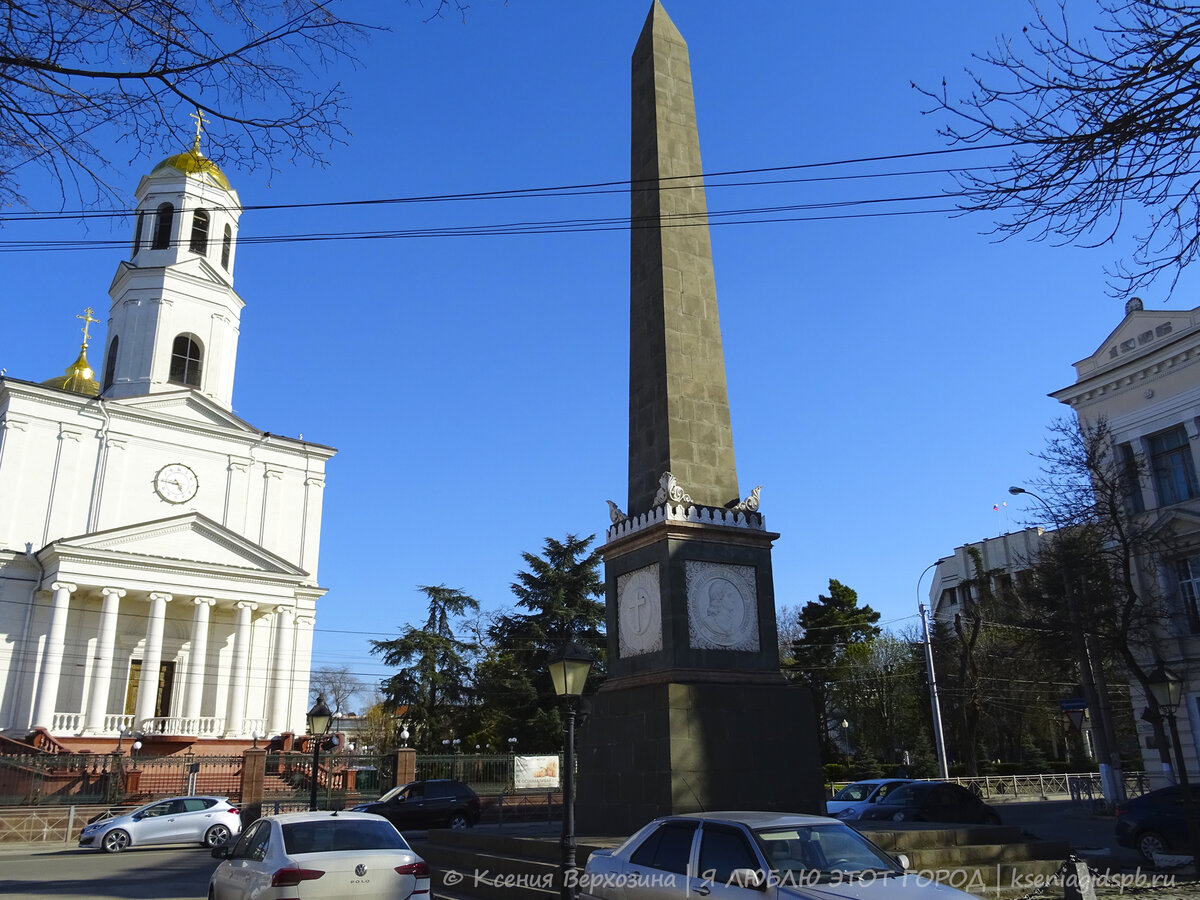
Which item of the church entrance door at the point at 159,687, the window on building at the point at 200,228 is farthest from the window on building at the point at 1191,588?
the window on building at the point at 200,228

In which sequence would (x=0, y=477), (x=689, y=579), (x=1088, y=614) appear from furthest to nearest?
(x=0, y=477) → (x=1088, y=614) → (x=689, y=579)

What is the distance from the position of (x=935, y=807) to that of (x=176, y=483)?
3425 centimetres

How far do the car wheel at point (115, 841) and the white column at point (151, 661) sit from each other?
1502 centimetres

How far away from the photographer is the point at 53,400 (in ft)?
129

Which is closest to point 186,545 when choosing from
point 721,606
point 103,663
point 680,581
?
point 103,663

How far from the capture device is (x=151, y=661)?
36.7m

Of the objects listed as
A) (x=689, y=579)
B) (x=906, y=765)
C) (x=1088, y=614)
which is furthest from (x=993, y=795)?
(x=689, y=579)

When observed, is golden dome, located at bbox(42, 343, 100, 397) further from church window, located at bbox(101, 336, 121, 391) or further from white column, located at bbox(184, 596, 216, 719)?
white column, located at bbox(184, 596, 216, 719)

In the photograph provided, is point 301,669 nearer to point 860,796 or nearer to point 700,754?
point 860,796

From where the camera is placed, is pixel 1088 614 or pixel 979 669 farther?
pixel 979 669

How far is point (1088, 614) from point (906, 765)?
12.9m

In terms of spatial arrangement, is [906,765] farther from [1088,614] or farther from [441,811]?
[441,811]

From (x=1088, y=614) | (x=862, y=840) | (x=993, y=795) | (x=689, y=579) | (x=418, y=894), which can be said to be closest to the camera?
(x=862, y=840)

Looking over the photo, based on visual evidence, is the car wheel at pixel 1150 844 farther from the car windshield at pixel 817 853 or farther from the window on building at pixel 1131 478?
the window on building at pixel 1131 478
